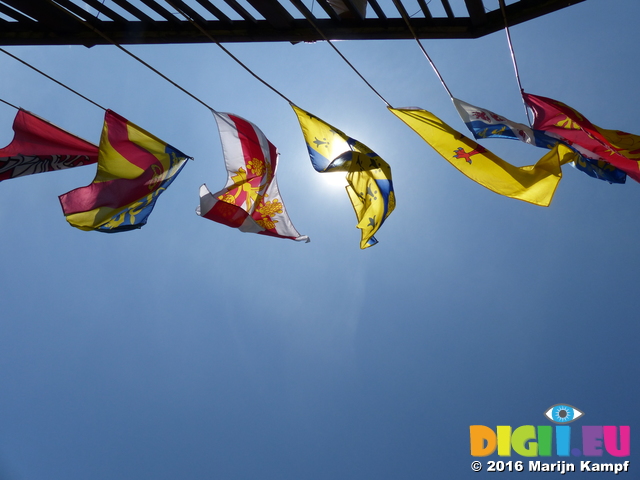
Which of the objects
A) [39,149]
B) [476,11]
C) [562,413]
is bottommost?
[562,413]

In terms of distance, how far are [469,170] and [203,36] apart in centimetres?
485

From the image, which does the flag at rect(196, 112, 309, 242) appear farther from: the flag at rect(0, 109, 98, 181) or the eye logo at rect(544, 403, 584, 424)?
the eye logo at rect(544, 403, 584, 424)

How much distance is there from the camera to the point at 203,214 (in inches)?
265

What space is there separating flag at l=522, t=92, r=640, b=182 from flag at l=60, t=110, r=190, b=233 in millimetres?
5612

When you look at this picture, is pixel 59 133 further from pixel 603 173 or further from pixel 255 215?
pixel 603 173

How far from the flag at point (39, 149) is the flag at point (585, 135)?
6.92 meters

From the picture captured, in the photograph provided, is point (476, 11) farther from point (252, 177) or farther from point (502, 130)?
point (252, 177)

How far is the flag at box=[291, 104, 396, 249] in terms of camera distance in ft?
22.6

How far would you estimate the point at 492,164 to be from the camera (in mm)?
6727

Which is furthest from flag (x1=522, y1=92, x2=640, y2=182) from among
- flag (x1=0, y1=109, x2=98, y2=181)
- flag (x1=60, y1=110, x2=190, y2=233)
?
flag (x1=0, y1=109, x2=98, y2=181)

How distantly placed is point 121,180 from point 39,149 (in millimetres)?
1517

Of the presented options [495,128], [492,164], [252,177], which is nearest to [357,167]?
[252,177]

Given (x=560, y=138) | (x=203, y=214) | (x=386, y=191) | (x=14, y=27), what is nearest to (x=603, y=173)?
(x=560, y=138)

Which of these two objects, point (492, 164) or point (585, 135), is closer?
point (492, 164)
